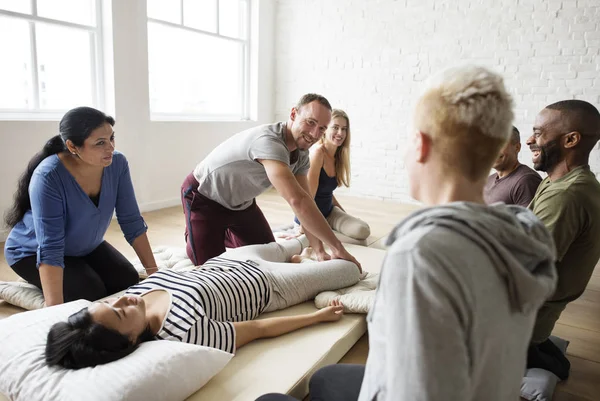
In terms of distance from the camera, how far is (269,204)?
5.11 metres

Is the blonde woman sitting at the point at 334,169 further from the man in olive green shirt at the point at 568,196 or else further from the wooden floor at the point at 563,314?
the man in olive green shirt at the point at 568,196

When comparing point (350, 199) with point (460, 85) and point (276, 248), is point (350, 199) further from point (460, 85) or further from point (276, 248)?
point (460, 85)

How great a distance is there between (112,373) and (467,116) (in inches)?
46.6

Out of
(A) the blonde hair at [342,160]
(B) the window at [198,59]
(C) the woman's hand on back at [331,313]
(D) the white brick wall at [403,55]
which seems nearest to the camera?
(C) the woman's hand on back at [331,313]

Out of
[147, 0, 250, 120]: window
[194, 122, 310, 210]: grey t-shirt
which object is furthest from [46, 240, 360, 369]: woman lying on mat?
[147, 0, 250, 120]: window

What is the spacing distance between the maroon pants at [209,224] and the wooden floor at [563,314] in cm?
72

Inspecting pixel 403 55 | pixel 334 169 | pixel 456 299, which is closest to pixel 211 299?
pixel 456 299

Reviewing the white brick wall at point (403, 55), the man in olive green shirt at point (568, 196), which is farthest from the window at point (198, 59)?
the man in olive green shirt at point (568, 196)

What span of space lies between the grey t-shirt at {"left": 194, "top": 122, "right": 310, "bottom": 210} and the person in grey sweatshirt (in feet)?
4.93

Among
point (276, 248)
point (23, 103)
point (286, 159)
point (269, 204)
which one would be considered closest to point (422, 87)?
point (286, 159)

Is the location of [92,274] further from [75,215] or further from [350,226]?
[350,226]

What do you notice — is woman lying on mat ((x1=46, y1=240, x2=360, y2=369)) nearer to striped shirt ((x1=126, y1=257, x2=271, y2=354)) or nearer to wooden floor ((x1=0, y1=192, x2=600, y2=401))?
striped shirt ((x1=126, y1=257, x2=271, y2=354))

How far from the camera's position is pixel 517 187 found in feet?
8.01

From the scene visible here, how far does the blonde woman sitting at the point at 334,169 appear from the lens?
3.31m
